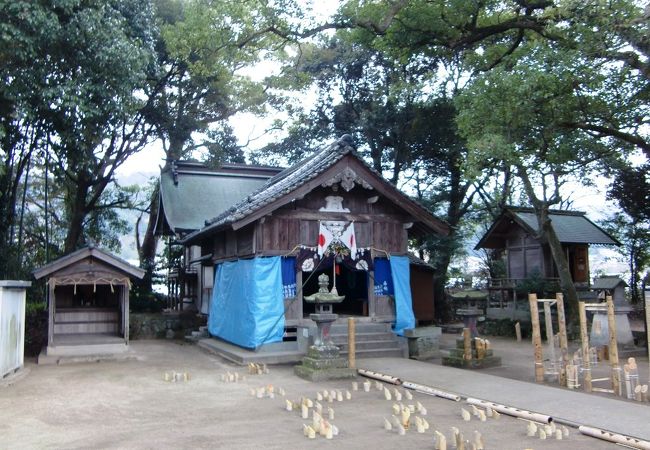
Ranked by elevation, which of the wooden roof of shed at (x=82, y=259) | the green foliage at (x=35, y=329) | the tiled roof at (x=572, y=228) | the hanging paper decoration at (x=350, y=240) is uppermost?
the tiled roof at (x=572, y=228)

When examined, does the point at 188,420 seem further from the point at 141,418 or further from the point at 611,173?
the point at 611,173

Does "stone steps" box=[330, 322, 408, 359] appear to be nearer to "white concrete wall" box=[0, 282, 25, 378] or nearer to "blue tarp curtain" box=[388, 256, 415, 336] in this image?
"blue tarp curtain" box=[388, 256, 415, 336]

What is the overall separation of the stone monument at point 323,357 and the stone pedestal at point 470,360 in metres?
2.56

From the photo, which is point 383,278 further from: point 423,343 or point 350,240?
point 423,343

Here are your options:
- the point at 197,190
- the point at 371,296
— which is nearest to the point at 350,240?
the point at 371,296

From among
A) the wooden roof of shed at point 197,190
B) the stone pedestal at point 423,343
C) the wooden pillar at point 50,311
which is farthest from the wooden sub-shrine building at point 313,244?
the wooden roof of shed at point 197,190

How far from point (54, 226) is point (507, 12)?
23.1m

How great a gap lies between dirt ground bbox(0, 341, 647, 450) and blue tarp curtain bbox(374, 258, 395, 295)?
159 inches

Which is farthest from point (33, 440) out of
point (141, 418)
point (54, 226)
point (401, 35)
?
point (54, 226)

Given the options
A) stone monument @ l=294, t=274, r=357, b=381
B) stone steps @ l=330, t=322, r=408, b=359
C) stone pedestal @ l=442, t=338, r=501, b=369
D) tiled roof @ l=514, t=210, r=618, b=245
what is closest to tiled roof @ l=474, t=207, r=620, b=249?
tiled roof @ l=514, t=210, r=618, b=245

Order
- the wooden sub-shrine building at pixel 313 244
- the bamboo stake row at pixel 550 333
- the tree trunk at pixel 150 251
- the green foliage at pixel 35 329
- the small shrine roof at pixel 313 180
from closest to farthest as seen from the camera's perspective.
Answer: the bamboo stake row at pixel 550 333 < the small shrine roof at pixel 313 180 < the wooden sub-shrine building at pixel 313 244 < the green foliage at pixel 35 329 < the tree trunk at pixel 150 251

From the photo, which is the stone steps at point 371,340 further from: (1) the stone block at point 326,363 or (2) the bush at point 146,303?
(2) the bush at point 146,303

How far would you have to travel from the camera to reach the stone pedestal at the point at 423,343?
1388 cm

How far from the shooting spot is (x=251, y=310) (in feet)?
43.8
